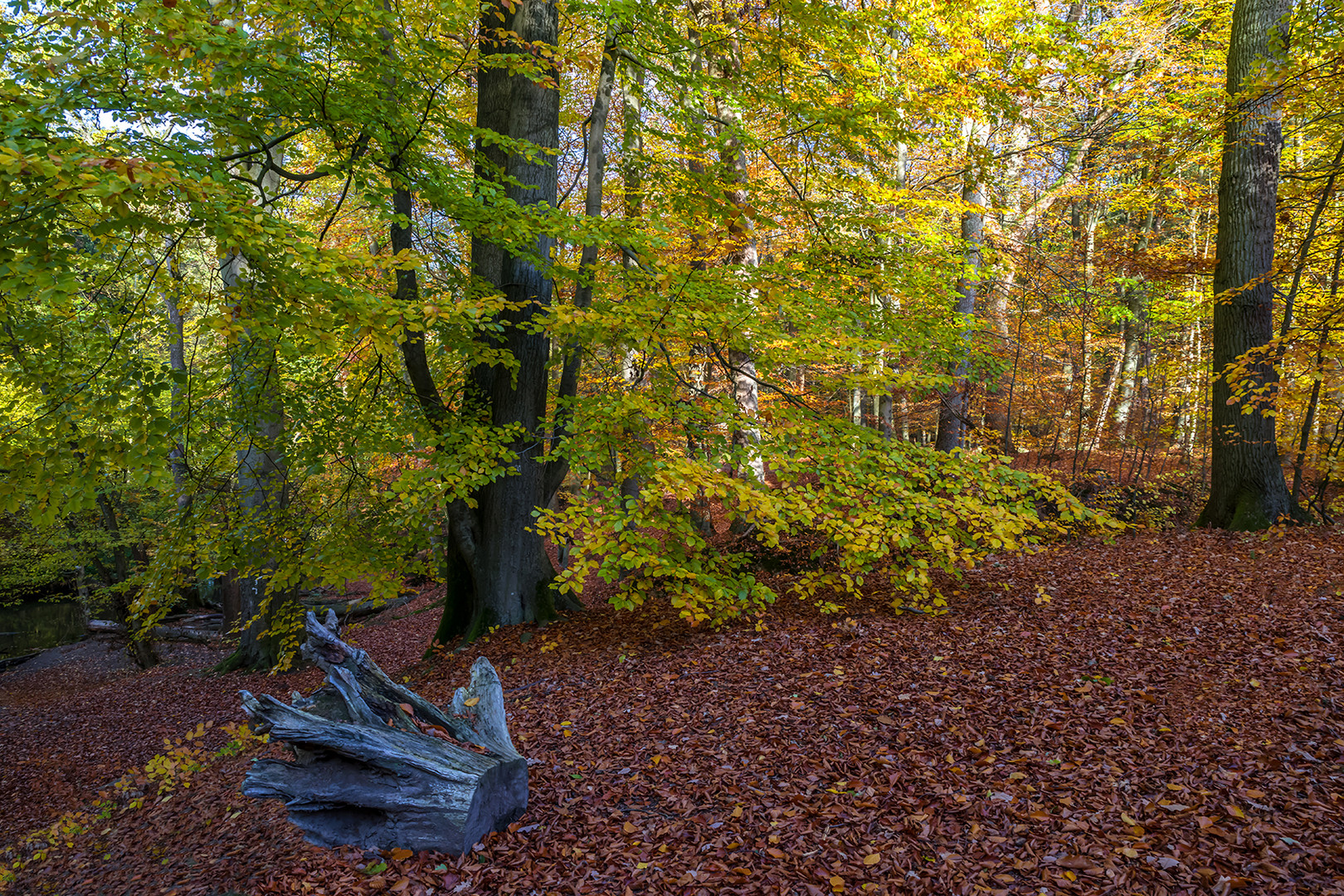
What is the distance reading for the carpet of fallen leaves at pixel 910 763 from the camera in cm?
269

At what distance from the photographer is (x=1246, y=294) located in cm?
721

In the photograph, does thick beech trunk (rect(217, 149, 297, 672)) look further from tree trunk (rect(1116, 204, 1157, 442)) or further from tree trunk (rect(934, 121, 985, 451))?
tree trunk (rect(1116, 204, 1157, 442))

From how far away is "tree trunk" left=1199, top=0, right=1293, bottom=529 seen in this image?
23.2ft

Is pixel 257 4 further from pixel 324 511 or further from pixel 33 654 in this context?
pixel 33 654

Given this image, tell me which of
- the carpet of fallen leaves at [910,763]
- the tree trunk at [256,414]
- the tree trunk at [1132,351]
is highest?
the tree trunk at [1132,351]

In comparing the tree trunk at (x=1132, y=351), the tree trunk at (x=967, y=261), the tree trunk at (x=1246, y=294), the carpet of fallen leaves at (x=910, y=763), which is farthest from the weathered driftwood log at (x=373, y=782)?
the tree trunk at (x=1132, y=351)

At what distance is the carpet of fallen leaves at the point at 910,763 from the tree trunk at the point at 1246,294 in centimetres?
127

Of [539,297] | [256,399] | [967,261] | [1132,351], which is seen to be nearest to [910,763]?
[539,297]

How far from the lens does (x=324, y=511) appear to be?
6.57 metres

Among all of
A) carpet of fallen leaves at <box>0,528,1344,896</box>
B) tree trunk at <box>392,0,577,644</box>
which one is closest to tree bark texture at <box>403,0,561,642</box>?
tree trunk at <box>392,0,577,644</box>

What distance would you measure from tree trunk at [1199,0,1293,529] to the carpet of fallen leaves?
1.27 metres

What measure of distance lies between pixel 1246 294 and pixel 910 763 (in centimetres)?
704

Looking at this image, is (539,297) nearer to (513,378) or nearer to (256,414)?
(513,378)

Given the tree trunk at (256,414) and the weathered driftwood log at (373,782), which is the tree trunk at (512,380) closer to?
the tree trunk at (256,414)
